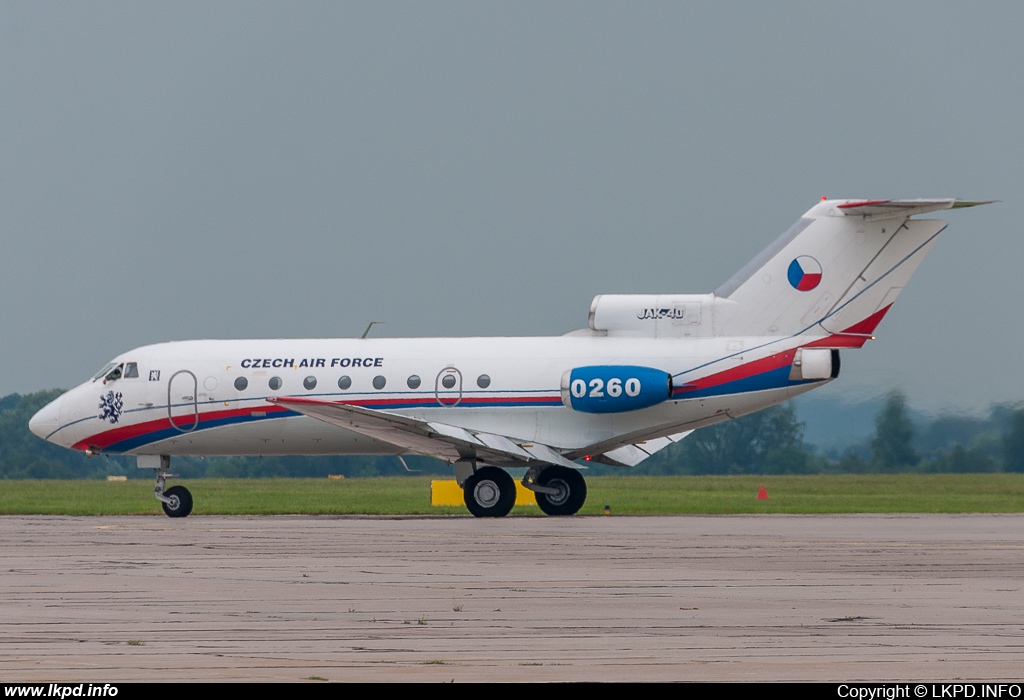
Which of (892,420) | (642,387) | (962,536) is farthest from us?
(892,420)

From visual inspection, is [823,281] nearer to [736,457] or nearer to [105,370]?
[105,370]

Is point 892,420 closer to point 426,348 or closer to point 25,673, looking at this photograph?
point 426,348

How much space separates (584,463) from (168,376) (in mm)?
8999

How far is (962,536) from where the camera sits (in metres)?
22.7

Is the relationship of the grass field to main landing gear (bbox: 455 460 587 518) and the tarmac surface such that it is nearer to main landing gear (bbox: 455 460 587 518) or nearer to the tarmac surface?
main landing gear (bbox: 455 460 587 518)

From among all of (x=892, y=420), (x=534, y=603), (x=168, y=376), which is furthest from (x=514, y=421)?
(x=892, y=420)

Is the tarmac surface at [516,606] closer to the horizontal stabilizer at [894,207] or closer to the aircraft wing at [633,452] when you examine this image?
the horizontal stabilizer at [894,207]

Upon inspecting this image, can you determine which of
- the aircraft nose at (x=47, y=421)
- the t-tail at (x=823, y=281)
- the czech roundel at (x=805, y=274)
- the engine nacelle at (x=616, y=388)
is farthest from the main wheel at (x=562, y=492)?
the aircraft nose at (x=47, y=421)

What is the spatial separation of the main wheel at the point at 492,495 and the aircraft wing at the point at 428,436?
390 millimetres

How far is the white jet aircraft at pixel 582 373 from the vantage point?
28.6 meters

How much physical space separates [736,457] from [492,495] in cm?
5589

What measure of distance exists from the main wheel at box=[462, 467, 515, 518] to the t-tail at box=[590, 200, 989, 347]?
12.4ft

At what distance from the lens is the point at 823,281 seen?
28750 millimetres

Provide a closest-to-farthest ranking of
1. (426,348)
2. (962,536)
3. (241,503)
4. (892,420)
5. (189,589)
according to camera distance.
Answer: (189,589) → (962,536) → (426,348) → (241,503) → (892,420)
